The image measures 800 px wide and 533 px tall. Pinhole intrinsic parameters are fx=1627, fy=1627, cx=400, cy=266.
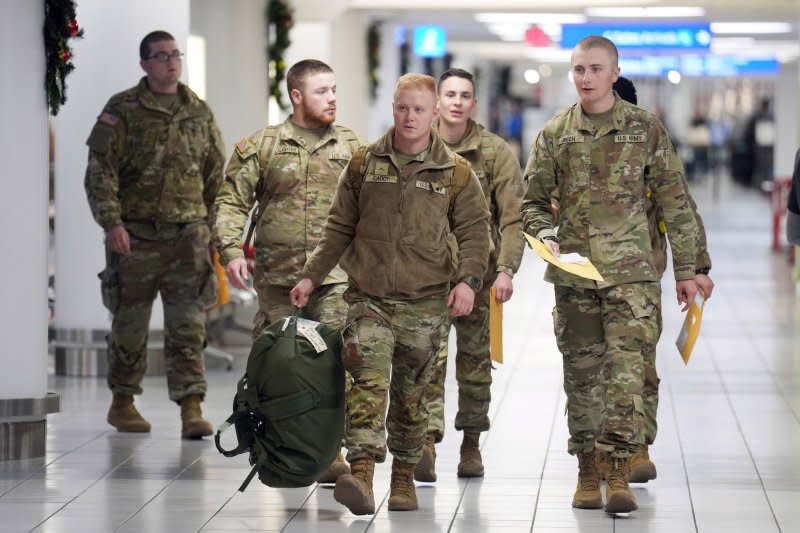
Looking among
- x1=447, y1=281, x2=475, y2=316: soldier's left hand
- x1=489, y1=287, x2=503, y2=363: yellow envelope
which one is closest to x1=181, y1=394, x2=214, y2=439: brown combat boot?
x1=489, y1=287, x2=503, y2=363: yellow envelope

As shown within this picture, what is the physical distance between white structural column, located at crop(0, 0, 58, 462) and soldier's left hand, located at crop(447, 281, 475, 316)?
2.27 metres

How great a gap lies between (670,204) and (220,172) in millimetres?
2786

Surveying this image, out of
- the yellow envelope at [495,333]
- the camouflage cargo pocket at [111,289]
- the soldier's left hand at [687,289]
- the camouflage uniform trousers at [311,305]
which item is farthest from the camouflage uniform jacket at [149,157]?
the soldier's left hand at [687,289]

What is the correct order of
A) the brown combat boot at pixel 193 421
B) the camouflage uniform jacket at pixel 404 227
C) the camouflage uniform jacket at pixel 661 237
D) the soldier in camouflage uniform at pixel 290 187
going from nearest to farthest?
the camouflage uniform jacket at pixel 404 227 < the camouflage uniform jacket at pixel 661 237 < the soldier in camouflage uniform at pixel 290 187 < the brown combat boot at pixel 193 421

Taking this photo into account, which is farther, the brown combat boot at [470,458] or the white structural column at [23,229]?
the white structural column at [23,229]

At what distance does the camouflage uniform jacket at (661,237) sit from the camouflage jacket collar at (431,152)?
821mm

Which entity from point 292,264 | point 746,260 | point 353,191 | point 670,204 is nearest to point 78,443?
point 292,264

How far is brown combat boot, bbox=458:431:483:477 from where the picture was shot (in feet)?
22.5

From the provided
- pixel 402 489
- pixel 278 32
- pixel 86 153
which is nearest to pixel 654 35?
pixel 278 32

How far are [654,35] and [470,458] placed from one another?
15060 millimetres

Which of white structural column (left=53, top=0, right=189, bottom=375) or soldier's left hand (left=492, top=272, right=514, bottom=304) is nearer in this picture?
soldier's left hand (left=492, top=272, right=514, bottom=304)

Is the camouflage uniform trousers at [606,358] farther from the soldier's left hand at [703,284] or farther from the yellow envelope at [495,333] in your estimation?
the yellow envelope at [495,333]

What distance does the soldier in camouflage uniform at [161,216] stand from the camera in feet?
25.9

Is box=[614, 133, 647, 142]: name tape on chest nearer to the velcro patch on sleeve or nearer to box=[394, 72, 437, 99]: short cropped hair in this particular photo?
box=[394, 72, 437, 99]: short cropped hair
